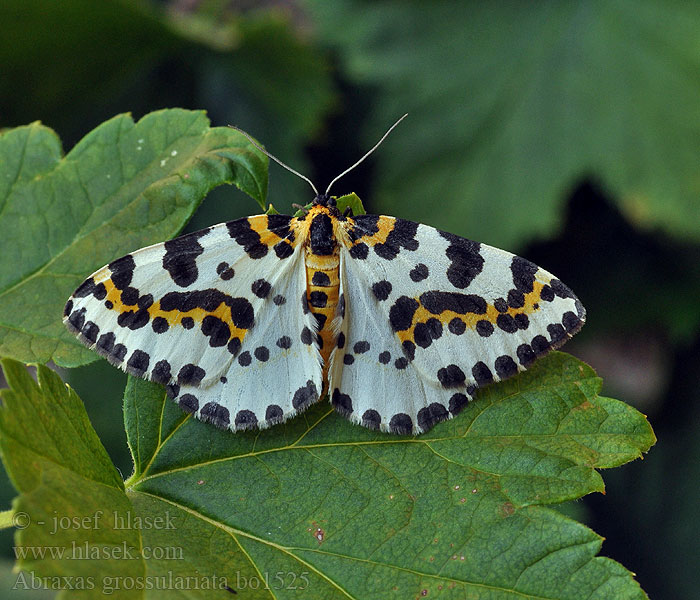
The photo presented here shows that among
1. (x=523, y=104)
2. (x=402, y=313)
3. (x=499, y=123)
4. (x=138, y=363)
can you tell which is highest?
(x=402, y=313)

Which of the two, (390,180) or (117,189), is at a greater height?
(117,189)

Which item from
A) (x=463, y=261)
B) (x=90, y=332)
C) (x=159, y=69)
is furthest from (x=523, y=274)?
(x=159, y=69)

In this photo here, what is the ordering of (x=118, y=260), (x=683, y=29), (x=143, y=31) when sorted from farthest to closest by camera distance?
(x=683, y=29)
(x=143, y=31)
(x=118, y=260)

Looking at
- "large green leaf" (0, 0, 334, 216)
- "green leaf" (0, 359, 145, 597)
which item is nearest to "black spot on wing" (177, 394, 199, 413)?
"green leaf" (0, 359, 145, 597)

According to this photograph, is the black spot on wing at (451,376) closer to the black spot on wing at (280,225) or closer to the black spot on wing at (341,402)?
the black spot on wing at (341,402)

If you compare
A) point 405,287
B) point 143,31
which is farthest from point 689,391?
point 143,31

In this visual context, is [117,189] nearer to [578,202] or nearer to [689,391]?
[578,202]

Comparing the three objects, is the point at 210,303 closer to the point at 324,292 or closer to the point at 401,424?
the point at 324,292

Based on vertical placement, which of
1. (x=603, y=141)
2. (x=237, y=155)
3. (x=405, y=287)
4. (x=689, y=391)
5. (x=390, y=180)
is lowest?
(x=689, y=391)
